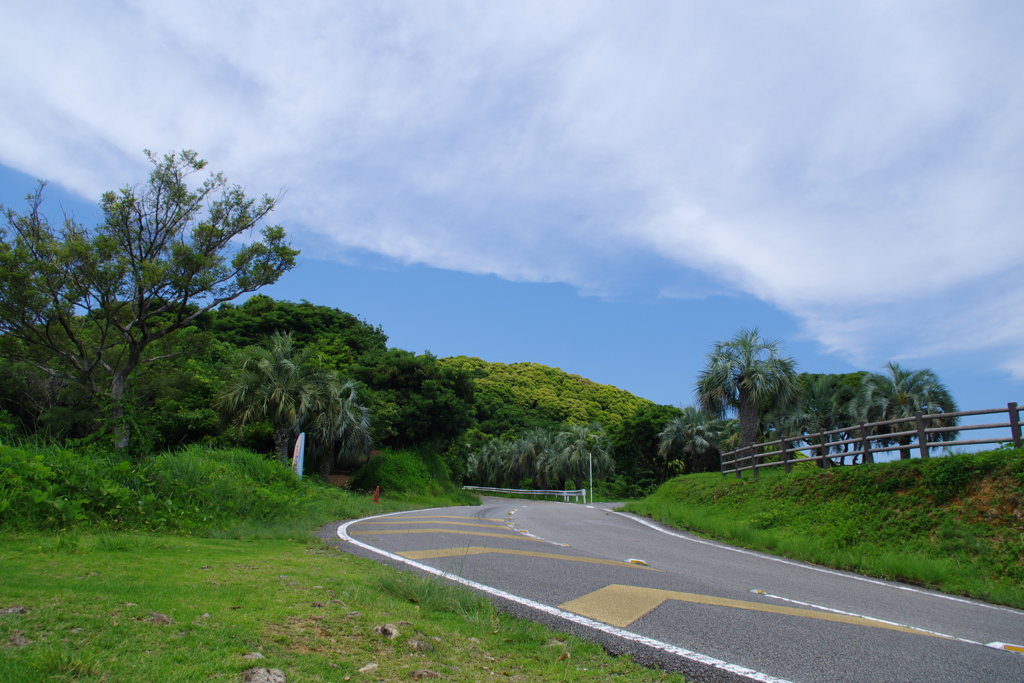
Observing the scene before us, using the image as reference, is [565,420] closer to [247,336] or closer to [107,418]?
[247,336]

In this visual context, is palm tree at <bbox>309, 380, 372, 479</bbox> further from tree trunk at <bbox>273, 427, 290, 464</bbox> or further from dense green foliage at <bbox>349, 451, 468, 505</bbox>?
tree trunk at <bbox>273, 427, 290, 464</bbox>

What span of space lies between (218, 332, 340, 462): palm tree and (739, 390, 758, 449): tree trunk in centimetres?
1791

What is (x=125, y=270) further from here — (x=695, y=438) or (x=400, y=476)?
(x=695, y=438)

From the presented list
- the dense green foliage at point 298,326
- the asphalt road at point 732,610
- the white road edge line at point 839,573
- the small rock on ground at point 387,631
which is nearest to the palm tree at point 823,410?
the white road edge line at point 839,573

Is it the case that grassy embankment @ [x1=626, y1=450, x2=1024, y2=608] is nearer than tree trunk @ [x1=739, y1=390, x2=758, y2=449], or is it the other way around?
grassy embankment @ [x1=626, y1=450, x2=1024, y2=608]

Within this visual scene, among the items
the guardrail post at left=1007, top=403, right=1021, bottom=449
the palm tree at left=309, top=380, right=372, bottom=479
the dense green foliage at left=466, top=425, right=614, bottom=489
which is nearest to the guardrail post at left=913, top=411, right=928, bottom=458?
the guardrail post at left=1007, top=403, right=1021, bottom=449

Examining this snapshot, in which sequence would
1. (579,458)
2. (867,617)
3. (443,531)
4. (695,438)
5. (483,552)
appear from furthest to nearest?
(579,458) < (695,438) < (443,531) < (483,552) < (867,617)

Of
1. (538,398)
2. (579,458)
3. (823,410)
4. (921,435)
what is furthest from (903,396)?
(538,398)

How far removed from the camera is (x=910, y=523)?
10633 millimetres

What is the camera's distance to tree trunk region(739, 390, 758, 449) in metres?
25.4

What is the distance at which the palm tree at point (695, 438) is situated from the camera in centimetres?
5412

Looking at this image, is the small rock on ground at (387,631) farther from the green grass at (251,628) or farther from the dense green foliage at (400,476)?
the dense green foliage at (400,476)

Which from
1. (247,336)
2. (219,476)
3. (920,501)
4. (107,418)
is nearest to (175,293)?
(107,418)

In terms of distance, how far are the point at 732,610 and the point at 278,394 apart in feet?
79.4
